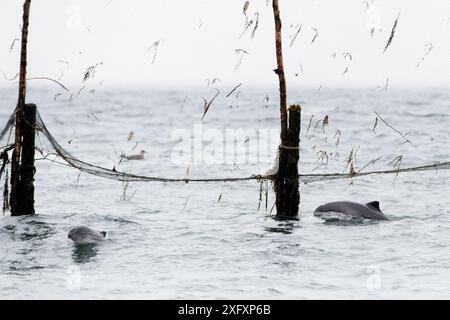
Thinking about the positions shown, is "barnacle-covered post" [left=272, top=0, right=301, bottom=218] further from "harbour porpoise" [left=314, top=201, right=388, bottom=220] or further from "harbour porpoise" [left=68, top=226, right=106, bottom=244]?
"harbour porpoise" [left=68, top=226, right=106, bottom=244]

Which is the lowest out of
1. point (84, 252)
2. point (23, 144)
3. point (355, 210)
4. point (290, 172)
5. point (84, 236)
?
point (84, 252)

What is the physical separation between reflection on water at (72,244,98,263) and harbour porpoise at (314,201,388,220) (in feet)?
16.6

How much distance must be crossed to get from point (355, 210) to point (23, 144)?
6.67 m

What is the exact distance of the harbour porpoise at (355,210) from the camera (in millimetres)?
15734

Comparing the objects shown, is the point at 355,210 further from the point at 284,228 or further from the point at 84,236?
the point at 84,236

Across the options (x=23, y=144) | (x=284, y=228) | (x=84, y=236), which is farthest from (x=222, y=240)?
(x=23, y=144)

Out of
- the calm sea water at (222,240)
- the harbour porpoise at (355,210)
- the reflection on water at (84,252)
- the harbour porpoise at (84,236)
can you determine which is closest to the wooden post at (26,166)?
the calm sea water at (222,240)

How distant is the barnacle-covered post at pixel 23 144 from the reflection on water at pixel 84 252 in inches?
85.8

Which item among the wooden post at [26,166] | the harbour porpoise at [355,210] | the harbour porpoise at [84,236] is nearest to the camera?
the harbour porpoise at [84,236]

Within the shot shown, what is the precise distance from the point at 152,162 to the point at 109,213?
10870 millimetres

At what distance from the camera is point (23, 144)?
14.7 meters

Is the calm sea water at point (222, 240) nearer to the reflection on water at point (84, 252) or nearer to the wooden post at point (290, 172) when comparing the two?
the reflection on water at point (84, 252)

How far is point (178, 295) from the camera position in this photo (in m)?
10.4
